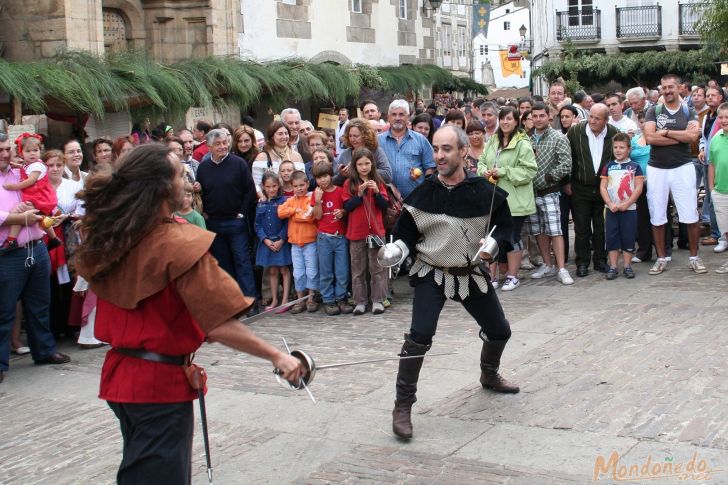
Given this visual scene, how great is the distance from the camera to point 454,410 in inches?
253

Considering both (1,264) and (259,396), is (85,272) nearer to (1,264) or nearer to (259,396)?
(259,396)

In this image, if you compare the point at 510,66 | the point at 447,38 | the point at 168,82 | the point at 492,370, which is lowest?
the point at 492,370

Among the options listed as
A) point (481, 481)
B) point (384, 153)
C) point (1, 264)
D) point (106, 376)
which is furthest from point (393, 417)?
point (384, 153)

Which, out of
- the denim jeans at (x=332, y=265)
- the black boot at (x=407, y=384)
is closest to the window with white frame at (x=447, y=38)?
the denim jeans at (x=332, y=265)

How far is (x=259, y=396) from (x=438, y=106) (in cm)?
1444

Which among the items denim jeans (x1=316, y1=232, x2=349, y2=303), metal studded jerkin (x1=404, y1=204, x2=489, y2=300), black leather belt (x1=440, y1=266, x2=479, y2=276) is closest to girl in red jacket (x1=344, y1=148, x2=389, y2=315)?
denim jeans (x1=316, y1=232, x2=349, y2=303)

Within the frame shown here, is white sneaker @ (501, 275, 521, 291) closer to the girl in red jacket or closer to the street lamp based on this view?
the girl in red jacket

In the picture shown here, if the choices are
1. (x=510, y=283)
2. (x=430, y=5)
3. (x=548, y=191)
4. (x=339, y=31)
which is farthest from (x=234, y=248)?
(x=430, y=5)

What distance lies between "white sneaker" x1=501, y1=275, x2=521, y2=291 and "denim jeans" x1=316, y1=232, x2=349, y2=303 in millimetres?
1766

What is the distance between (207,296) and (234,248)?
6.51 meters

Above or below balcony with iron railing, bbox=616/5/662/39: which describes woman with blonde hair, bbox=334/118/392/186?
below

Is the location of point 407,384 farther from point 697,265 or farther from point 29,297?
point 697,265

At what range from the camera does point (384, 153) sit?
1027 cm

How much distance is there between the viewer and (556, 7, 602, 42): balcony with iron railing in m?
45.3
